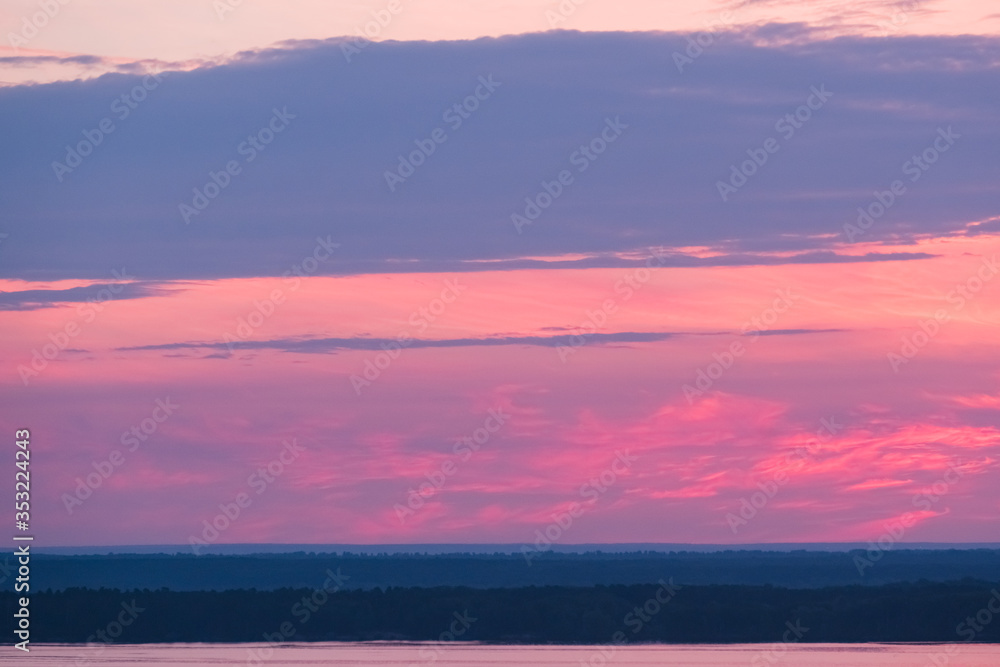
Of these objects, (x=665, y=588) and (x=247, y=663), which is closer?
(x=247, y=663)

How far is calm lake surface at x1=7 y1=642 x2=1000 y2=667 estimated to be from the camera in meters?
64.2

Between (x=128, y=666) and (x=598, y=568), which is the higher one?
(x=128, y=666)

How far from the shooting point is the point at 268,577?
14675 cm

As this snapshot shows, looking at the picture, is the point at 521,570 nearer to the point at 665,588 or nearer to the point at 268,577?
the point at 268,577

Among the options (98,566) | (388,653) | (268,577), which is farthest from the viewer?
(98,566)

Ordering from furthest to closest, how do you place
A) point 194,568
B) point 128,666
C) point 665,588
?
point 194,568 < point 665,588 < point 128,666

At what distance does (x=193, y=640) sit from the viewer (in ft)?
263

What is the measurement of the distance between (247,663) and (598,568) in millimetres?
93322

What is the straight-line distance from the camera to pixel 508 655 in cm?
6969

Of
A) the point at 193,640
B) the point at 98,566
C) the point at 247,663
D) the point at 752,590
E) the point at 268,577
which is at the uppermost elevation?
the point at 247,663

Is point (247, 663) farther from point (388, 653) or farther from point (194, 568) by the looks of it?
point (194, 568)

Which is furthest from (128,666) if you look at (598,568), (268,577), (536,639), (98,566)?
(98,566)

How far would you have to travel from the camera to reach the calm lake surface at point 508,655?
64.2 m

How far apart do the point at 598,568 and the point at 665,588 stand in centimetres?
6658
